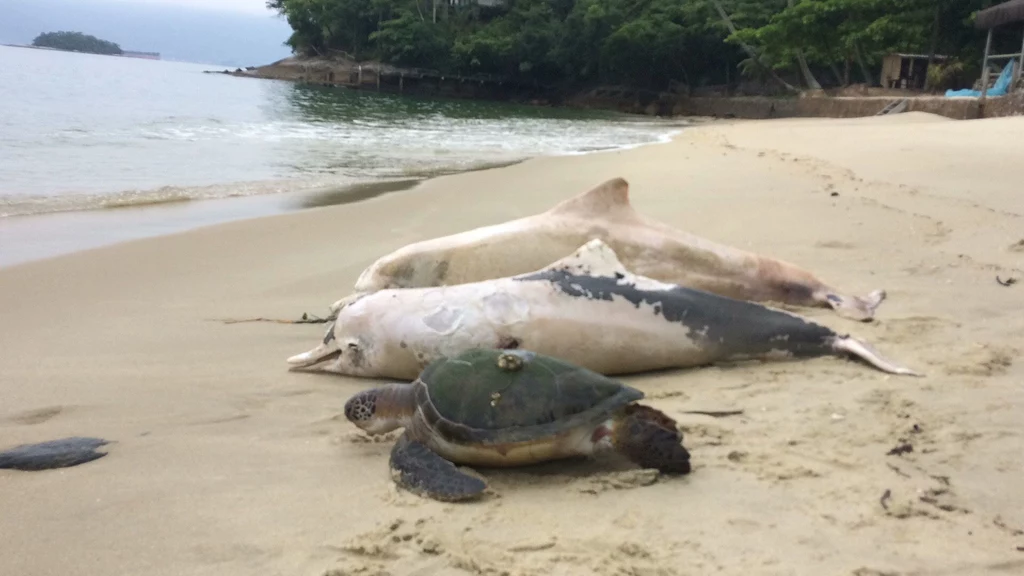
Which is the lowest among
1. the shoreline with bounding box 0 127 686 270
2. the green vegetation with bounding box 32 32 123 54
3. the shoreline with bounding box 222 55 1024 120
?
the shoreline with bounding box 0 127 686 270

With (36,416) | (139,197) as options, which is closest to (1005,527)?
(36,416)

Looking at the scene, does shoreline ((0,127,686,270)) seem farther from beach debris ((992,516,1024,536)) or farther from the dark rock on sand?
beach debris ((992,516,1024,536))

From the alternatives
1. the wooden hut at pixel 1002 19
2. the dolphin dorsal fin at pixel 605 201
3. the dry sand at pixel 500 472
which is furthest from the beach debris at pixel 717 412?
the wooden hut at pixel 1002 19

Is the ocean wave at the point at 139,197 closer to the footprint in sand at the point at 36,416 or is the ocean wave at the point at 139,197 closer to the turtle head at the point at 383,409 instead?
the footprint in sand at the point at 36,416

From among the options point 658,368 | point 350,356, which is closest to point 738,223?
point 658,368

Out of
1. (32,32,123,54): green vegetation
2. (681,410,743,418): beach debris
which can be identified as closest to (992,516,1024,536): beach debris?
(681,410,743,418): beach debris

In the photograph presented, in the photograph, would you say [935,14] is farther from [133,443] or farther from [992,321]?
[133,443]

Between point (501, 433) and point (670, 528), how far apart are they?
1.92 ft

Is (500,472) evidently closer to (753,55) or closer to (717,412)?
(717,412)

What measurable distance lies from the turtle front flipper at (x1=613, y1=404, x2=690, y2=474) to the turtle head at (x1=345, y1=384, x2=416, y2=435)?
71 centimetres

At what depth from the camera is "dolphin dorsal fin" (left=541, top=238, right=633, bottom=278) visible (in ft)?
11.8

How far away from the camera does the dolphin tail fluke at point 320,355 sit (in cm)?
352

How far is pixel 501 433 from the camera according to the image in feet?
7.92

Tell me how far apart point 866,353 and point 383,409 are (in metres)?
1.99
